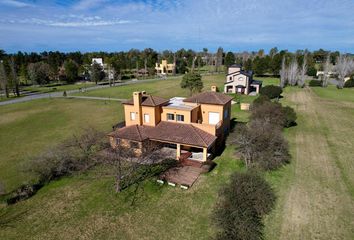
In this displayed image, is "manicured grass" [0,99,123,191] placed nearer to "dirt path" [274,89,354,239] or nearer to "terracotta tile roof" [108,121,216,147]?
"terracotta tile roof" [108,121,216,147]

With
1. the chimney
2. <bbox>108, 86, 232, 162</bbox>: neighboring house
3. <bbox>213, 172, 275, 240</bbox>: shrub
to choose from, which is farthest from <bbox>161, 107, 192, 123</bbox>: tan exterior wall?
<bbox>213, 172, 275, 240</bbox>: shrub

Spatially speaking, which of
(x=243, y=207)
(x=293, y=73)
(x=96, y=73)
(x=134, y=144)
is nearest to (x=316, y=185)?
(x=243, y=207)

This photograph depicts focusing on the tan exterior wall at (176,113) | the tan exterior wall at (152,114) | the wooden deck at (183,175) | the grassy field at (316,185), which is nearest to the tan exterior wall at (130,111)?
the tan exterior wall at (152,114)

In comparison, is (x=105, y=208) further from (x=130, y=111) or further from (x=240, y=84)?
(x=240, y=84)

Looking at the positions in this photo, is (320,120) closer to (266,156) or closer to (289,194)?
(266,156)

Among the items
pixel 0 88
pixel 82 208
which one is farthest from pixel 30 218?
pixel 0 88

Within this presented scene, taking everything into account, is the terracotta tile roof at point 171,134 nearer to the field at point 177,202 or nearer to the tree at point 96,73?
the field at point 177,202
